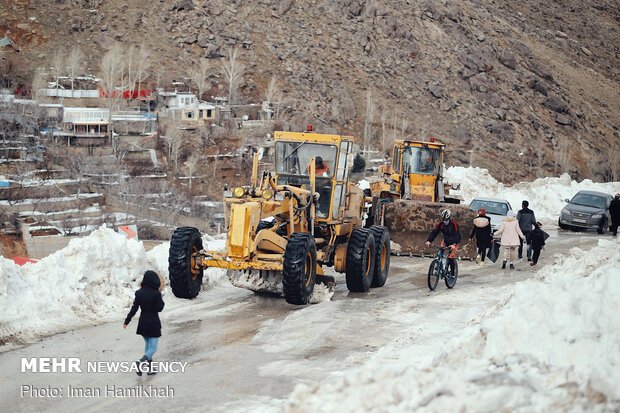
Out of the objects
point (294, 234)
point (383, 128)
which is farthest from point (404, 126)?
point (294, 234)

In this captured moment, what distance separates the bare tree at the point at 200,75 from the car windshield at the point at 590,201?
2550 inches

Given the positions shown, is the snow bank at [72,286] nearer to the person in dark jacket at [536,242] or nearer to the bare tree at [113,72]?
the person in dark jacket at [536,242]

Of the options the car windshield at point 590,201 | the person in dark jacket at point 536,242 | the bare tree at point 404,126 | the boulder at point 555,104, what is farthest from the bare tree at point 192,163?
the person in dark jacket at point 536,242

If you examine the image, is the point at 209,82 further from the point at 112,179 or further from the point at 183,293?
the point at 183,293

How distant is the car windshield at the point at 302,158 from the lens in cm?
1524

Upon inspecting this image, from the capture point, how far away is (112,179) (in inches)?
2837

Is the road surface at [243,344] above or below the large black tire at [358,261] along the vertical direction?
below

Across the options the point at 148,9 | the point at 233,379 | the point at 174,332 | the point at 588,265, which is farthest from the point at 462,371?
the point at 148,9

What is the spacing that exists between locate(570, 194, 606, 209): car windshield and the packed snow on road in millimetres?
13390

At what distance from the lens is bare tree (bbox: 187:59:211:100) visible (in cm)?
9012

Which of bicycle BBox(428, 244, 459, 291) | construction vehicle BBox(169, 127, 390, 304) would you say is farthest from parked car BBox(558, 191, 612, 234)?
construction vehicle BBox(169, 127, 390, 304)

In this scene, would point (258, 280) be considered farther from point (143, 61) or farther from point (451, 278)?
point (143, 61)

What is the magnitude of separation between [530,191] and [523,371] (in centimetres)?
3551

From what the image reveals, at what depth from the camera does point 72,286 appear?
A: 1255 cm
